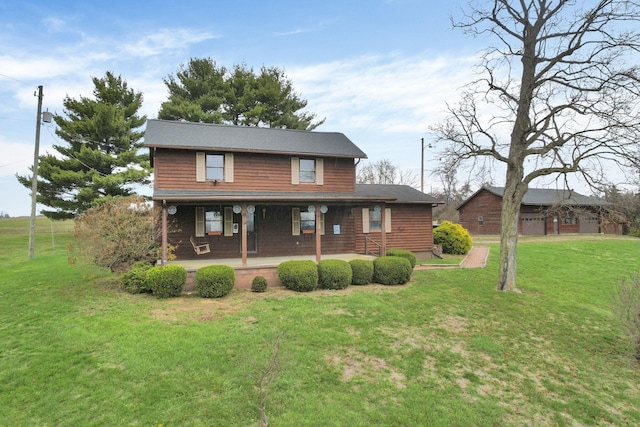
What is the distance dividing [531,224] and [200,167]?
29.3 meters

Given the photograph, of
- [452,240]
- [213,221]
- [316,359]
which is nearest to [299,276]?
[316,359]

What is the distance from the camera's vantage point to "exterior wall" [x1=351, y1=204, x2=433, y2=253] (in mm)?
17406

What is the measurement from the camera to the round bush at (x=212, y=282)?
9672 millimetres

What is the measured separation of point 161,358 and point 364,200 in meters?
9.61

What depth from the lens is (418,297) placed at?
33.2 feet

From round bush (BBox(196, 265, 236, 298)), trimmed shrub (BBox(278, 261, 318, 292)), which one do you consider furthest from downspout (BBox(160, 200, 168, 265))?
trimmed shrub (BBox(278, 261, 318, 292))

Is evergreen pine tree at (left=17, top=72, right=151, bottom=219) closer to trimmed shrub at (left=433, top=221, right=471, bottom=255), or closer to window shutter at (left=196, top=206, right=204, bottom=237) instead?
window shutter at (left=196, top=206, right=204, bottom=237)

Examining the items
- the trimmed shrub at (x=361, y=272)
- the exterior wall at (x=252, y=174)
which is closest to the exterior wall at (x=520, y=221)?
the exterior wall at (x=252, y=174)

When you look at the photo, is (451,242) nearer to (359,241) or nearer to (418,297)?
(359,241)

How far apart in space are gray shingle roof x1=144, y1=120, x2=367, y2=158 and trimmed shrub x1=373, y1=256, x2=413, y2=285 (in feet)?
20.5

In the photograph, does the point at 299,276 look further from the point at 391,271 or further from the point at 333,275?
the point at 391,271

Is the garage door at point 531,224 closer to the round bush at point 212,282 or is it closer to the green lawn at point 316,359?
the green lawn at point 316,359

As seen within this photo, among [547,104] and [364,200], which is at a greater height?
[547,104]

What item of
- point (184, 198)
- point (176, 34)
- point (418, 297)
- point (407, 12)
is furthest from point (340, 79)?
point (418, 297)
